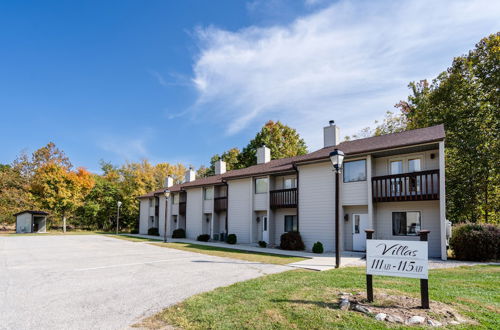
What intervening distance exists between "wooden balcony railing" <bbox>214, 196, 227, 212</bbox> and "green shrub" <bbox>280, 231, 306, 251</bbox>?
7645 millimetres

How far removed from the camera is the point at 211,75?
52.3ft

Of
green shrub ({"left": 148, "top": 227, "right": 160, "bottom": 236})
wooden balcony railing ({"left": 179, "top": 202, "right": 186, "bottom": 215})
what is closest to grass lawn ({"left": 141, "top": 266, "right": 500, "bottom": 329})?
wooden balcony railing ({"left": 179, "top": 202, "right": 186, "bottom": 215})

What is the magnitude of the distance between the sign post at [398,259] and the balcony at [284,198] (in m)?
12.7

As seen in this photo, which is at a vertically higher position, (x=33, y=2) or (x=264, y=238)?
(x=33, y=2)

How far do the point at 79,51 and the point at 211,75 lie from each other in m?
7.25

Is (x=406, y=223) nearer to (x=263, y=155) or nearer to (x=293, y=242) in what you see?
(x=293, y=242)

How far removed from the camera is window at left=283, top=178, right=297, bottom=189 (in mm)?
19969

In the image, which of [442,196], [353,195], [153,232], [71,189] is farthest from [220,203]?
[71,189]

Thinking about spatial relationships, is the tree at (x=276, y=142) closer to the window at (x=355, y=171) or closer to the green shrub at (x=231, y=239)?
the green shrub at (x=231, y=239)

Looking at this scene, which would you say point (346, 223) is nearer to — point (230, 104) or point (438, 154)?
point (438, 154)

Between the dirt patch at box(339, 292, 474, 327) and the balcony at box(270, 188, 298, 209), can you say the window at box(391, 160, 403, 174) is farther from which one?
the dirt patch at box(339, 292, 474, 327)

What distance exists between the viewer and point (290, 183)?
2022 cm

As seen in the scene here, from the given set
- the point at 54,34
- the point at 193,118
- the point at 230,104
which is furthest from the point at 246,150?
the point at 54,34

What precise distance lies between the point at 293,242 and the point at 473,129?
52.5 feet
